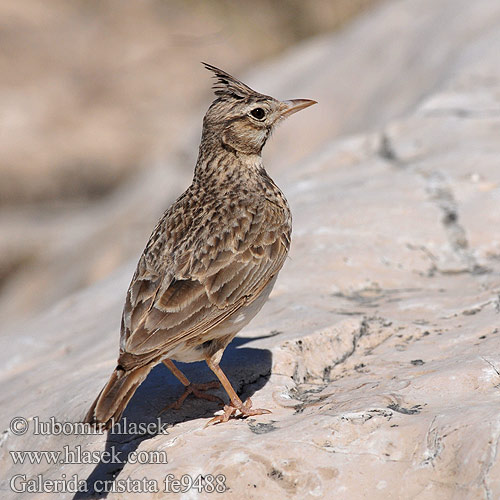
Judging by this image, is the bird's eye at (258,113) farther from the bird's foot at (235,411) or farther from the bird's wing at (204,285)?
the bird's foot at (235,411)

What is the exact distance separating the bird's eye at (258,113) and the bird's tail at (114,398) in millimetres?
1882

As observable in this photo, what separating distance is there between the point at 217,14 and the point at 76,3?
244cm

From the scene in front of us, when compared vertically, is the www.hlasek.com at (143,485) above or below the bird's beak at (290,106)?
below

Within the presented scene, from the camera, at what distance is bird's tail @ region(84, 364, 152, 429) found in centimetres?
346

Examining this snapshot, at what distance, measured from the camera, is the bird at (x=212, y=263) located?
379 cm

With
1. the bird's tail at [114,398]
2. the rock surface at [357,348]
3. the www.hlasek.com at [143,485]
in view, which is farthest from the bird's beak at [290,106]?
the www.hlasek.com at [143,485]

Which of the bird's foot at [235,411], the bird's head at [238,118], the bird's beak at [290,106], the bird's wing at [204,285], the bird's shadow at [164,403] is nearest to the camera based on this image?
Answer: the bird's shadow at [164,403]

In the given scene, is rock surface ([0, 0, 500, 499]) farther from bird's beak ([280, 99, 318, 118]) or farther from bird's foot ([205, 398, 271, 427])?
bird's beak ([280, 99, 318, 118])

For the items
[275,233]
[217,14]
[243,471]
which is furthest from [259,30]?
[243,471]

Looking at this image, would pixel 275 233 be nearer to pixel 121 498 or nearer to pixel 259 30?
pixel 121 498

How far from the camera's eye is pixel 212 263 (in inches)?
168

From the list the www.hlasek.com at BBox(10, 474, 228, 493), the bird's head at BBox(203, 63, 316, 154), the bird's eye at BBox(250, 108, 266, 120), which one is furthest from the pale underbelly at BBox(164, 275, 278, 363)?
the bird's eye at BBox(250, 108, 266, 120)

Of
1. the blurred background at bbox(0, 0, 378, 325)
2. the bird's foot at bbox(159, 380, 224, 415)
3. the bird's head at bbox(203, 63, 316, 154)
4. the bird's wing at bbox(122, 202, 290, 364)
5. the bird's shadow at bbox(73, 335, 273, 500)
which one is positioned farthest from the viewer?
the blurred background at bbox(0, 0, 378, 325)

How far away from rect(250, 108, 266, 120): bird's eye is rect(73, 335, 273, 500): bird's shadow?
4.31ft
